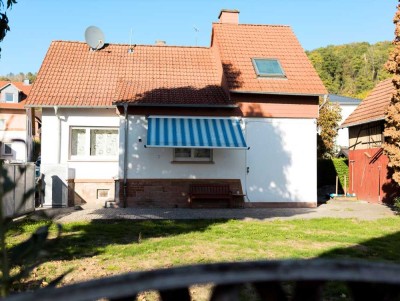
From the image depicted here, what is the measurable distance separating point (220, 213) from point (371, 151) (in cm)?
1040

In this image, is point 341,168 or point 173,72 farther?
point 341,168

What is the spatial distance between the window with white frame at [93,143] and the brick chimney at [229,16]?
944 centimetres

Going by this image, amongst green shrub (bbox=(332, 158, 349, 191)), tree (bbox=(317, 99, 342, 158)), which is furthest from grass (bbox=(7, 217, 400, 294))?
tree (bbox=(317, 99, 342, 158))

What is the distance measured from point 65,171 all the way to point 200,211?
19.5 ft

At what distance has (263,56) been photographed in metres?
20.3

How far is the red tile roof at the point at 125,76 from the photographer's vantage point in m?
17.9

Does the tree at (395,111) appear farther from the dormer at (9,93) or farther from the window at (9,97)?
the window at (9,97)

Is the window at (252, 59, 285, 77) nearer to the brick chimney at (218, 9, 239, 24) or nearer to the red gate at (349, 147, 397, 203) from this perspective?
the brick chimney at (218, 9, 239, 24)

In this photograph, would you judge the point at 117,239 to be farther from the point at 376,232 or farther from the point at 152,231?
the point at 376,232

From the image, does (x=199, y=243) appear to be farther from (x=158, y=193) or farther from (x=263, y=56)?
(x=263, y=56)

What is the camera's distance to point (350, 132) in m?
25.3

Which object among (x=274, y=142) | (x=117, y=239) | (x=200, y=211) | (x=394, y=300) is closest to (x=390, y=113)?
(x=274, y=142)

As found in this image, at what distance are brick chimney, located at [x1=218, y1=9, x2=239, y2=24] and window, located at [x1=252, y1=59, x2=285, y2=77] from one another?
4410mm

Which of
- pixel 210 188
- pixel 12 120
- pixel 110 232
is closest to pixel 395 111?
pixel 210 188
